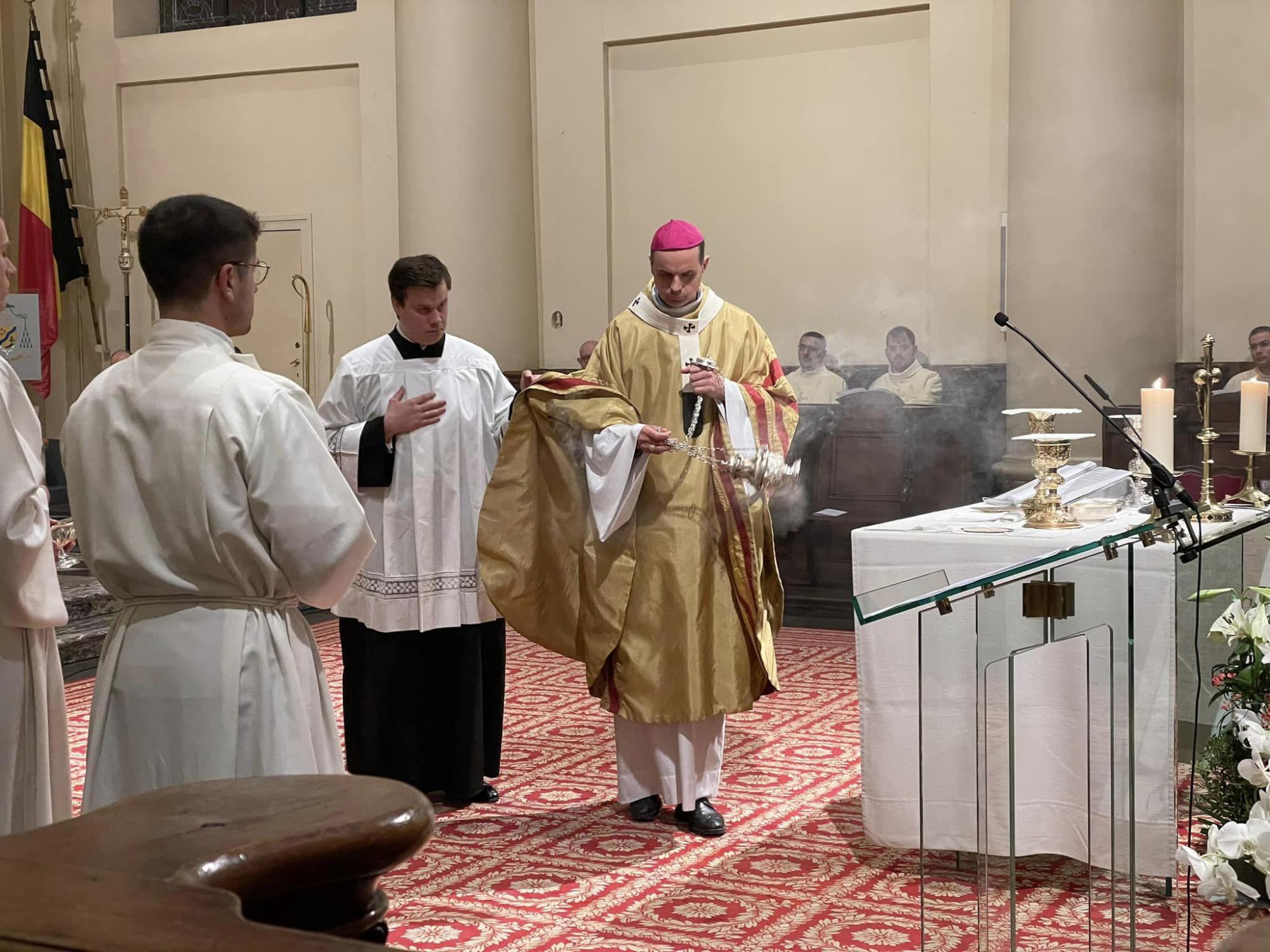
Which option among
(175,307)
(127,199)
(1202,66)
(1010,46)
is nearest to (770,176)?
(1010,46)

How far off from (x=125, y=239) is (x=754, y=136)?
5.03m

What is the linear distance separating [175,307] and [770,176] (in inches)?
313

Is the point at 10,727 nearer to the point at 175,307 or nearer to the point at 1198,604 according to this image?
the point at 175,307

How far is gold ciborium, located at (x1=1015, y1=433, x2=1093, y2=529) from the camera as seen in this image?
4.07 metres

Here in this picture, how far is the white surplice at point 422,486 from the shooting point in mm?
4762

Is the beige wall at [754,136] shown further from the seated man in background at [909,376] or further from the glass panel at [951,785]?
the glass panel at [951,785]

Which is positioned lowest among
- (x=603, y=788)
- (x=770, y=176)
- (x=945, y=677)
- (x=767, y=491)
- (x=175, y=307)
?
(x=603, y=788)

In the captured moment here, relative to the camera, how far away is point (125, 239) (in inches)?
451

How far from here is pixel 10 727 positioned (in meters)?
2.88

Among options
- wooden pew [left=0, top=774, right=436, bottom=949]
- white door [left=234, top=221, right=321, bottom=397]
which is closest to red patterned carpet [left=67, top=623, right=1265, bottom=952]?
wooden pew [left=0, top=774, right=436, bottom=949]

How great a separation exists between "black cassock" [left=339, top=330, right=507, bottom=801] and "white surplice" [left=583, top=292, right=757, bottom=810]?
543 millimetres

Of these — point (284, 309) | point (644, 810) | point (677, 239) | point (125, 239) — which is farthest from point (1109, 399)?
point (125, 239)

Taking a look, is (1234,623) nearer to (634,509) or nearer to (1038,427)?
(1038,427)

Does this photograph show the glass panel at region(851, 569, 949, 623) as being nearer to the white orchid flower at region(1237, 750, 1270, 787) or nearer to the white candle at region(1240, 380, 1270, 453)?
the white orchid flower at region(1237, 750, 1270, 787)
